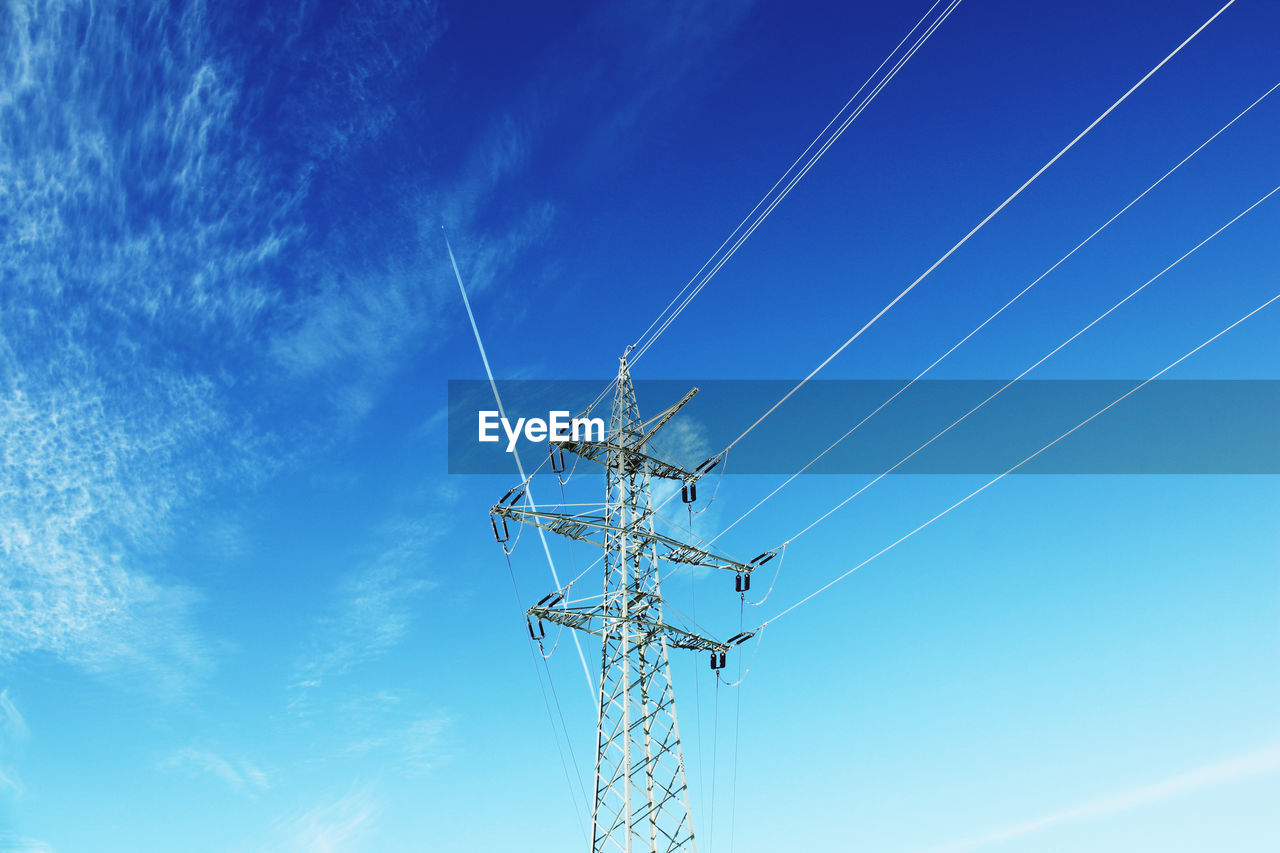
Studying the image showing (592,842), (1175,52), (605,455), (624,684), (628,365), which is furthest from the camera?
(628,365)

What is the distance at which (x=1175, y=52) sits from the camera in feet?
42.1

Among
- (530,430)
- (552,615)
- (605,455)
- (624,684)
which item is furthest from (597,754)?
(530,430)

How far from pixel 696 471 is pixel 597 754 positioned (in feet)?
34.4

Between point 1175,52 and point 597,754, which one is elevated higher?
point 1175,52

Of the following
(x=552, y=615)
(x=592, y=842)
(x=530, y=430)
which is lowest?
(x=592, y=842)

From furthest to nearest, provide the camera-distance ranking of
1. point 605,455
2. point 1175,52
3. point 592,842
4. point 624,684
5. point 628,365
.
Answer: point 628,365
point 605,455
point 624,684
point 592,842
point 1175,52

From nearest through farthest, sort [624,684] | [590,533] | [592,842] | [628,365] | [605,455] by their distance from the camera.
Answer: [592,842]
[624,684]
[590,533]
[605,455]
[628,365]

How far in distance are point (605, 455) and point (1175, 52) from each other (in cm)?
2021

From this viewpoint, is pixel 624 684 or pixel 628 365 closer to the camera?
pixel 624 684

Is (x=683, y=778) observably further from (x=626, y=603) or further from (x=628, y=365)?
(x=628, y=365)

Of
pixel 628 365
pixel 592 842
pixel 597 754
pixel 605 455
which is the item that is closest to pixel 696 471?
pixel 605 455

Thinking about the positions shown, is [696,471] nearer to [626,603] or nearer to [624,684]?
[626,603]

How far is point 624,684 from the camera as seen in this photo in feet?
78.7

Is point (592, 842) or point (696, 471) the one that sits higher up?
point (696, 471)
